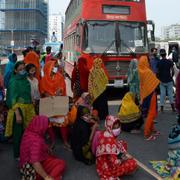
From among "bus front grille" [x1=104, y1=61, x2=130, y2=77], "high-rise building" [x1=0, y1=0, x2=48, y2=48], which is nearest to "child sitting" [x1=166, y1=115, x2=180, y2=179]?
"bus front grille" [x1=104, y1=61, x2=130, y2=77]

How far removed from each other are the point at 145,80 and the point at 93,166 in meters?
2.48

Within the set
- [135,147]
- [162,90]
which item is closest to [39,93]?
[135,147]

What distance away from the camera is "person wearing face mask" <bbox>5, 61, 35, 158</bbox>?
5.84 m

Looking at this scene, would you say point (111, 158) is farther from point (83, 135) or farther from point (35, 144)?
point (35, 144)

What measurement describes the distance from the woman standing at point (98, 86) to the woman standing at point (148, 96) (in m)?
1.23

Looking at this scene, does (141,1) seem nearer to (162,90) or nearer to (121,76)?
(121,76)

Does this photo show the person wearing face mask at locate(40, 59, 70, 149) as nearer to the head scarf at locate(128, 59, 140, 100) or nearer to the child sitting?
the head scarf at locate(128, 59, 140, 100)

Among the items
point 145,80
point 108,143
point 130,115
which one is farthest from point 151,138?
point 108,143

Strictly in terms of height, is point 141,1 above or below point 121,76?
above

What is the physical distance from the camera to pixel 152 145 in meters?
6.86

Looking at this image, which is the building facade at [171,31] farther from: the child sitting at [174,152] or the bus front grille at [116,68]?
the child sitting at [174,152]

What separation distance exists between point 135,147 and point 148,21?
7.04 meters

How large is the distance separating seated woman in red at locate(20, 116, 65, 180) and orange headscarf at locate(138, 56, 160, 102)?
120 inches

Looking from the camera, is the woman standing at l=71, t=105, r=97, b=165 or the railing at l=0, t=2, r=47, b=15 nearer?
the woman standing at l=71, t=105, r=97, b=165
